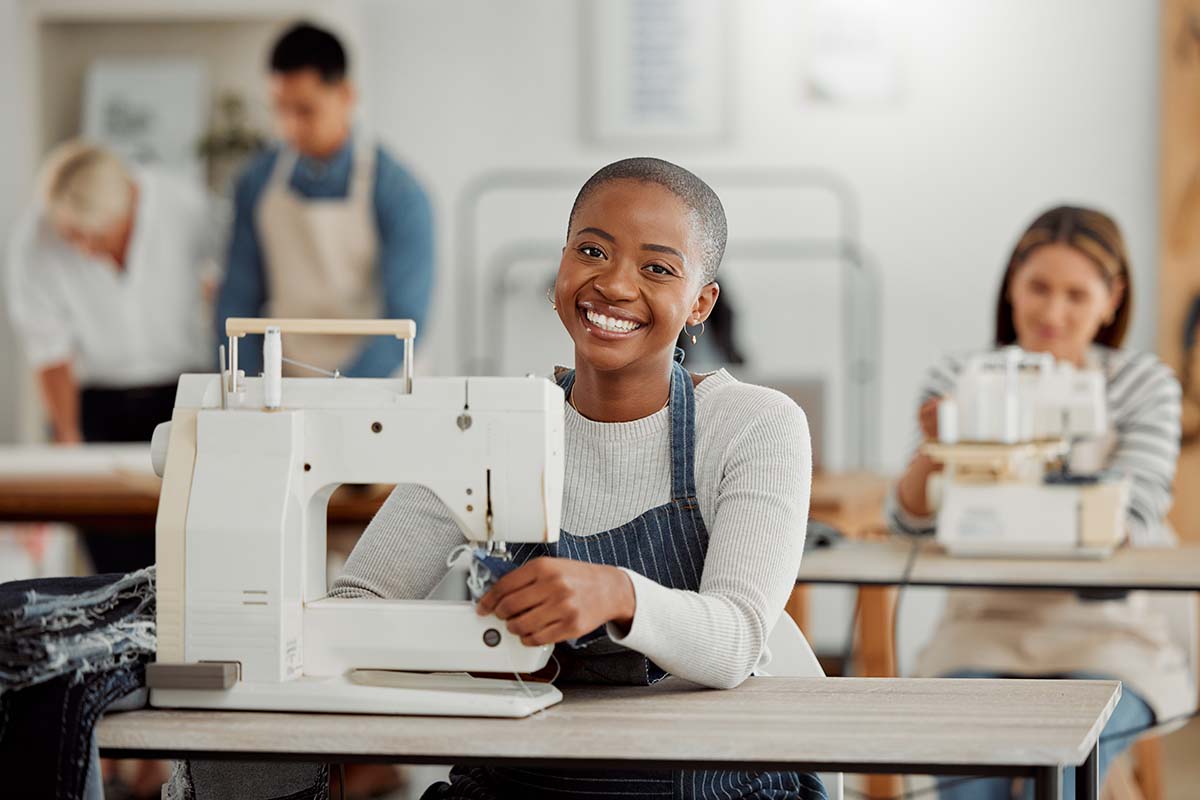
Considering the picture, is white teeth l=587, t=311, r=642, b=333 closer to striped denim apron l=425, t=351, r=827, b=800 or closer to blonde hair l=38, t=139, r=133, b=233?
striped denim apron l=425, t=351, r=827, b=800

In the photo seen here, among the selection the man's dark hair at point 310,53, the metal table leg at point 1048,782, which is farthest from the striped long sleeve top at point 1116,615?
the man's dark hair at point 310,53

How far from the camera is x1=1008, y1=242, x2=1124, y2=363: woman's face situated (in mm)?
2902

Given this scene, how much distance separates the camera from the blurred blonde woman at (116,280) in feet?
15.0

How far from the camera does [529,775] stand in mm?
1591

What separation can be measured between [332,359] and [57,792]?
9.94ft

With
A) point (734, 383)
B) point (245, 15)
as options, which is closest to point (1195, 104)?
point (245, 15)

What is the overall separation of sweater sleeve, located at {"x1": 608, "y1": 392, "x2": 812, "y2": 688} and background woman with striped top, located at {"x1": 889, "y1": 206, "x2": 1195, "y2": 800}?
1.14 metres

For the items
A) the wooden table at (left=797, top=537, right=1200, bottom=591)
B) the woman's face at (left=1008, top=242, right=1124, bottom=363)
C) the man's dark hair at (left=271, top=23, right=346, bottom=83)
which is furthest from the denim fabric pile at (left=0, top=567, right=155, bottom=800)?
the man's dark hair at (left=271, top=23, right=346, bottom=83)

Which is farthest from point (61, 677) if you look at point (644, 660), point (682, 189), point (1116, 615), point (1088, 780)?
point (1116, 615)

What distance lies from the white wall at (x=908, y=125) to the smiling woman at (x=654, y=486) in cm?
337

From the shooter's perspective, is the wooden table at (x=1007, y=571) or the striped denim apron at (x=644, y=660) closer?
the striped denim apron at (x=644, y=660)

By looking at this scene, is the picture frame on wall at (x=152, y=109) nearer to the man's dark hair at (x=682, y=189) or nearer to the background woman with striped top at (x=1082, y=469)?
the background woman with striped top at (x=1082, y=469)

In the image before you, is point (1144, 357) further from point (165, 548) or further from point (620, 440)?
point (165, 548)

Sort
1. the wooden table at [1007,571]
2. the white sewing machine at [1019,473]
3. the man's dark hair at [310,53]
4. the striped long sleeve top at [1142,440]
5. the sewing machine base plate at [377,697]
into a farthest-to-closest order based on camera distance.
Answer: the man's dark hair at [310,53] < the striped long sleeve top at [1142,440] < the white sewing machine at [1019,473] < the wooden table at [1007,571] < the sewing machine base plate at [377,697]
